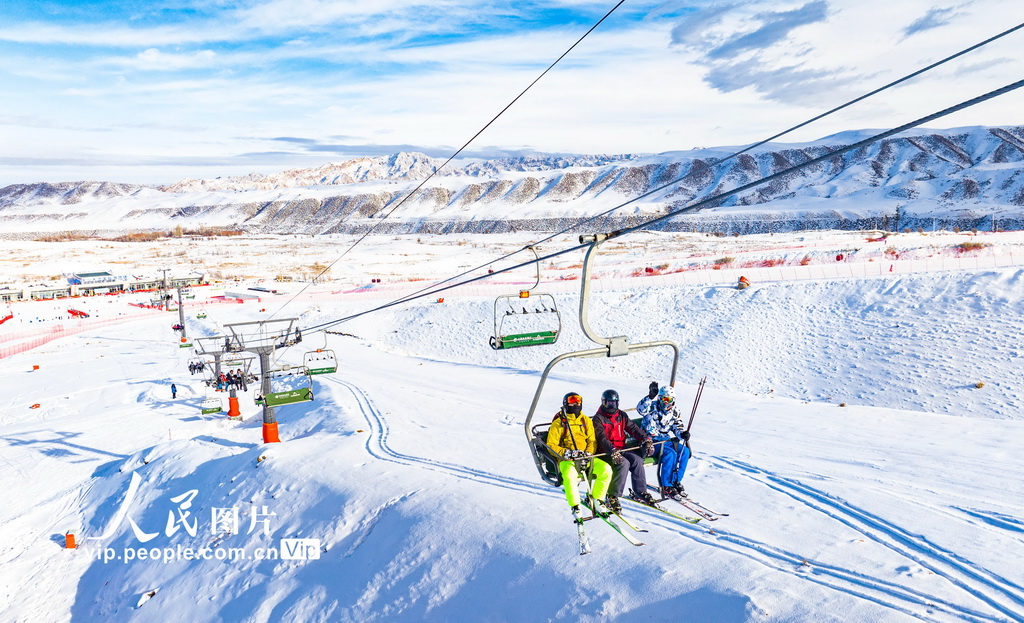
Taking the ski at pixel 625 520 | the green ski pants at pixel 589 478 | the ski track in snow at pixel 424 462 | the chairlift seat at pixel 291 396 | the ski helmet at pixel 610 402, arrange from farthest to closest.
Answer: the chairlift seat at pixel 291 396
the ski track in snow at pixel 424 462
the ski helmet at pixel 610 402
the ski at pixel 625 520
the green ski pants at pixel 589 478

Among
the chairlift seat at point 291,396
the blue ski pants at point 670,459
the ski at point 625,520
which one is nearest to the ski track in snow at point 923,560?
the blue ski pants at point 670,459

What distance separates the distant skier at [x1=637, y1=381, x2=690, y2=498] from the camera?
8.84 m

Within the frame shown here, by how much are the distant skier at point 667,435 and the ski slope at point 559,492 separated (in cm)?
97

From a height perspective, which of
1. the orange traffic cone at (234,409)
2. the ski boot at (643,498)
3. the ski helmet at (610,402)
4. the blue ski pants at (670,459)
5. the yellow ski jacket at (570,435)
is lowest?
the orange traffic cone at (234,409)

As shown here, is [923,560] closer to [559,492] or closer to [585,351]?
[585,351]

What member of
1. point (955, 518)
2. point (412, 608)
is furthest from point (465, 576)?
point (955, 518)

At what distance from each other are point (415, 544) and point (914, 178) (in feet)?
584

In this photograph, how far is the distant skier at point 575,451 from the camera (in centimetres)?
802

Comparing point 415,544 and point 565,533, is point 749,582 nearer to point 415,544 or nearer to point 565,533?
point 565,533

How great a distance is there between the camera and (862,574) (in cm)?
788

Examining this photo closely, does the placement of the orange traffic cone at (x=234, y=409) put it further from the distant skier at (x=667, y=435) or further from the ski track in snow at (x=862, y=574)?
the distant skier at (x=667, y=435)

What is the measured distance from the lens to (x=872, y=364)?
2248cm

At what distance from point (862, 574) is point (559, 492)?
5303mm

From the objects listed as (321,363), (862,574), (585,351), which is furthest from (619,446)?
(321,363)
